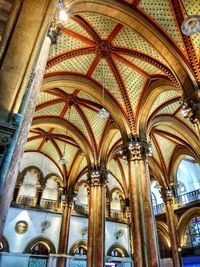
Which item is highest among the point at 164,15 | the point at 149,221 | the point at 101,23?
the point at 101,23

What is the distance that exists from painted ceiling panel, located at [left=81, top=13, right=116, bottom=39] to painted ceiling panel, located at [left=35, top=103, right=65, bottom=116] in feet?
14.2

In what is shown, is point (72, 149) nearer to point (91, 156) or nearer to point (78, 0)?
point (91, 156)

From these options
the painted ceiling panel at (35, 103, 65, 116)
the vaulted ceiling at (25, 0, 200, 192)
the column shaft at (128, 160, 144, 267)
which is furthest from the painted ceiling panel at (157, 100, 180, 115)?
the painted ceiling panel at (35, 103, 65, 116)

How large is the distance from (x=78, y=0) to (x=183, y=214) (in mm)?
13206

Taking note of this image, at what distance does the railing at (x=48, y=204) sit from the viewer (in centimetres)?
1404

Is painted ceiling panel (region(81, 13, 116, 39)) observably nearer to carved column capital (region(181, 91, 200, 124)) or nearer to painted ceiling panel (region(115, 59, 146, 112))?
painted ceiling panel (region(115, 59, 146, 112))

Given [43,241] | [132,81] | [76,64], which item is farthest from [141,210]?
[43,241]

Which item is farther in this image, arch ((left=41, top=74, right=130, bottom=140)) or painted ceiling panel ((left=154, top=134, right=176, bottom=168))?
painted ceiling panel ((left=154, top=134, right=176, bottom=168))

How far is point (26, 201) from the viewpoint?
13477 mm

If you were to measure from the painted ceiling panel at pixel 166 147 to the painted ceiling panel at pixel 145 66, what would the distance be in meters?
5.50

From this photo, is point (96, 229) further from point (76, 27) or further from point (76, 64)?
point (76, 27)

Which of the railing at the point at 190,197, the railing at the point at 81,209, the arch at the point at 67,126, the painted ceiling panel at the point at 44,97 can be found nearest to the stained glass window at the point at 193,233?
the railing at the point at 190,197

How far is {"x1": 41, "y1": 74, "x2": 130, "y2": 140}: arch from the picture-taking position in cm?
863

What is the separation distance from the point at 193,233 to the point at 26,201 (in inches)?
404
